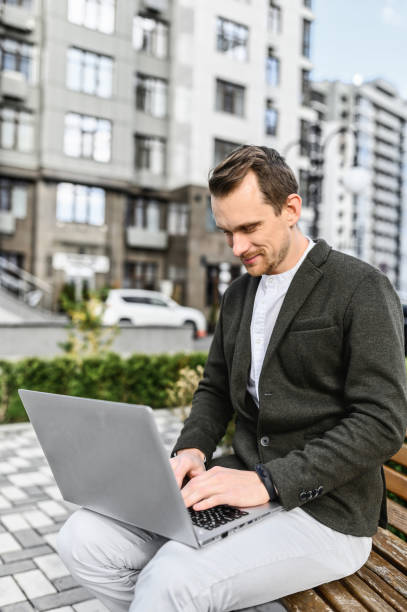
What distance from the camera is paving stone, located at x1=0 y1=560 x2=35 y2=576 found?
11.0ft

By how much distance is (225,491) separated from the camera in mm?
1878

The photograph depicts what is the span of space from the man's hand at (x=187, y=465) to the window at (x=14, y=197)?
2586 centimetres

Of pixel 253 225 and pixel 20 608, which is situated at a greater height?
pixel 253 225

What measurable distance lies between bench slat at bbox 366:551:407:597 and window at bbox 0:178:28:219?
26232 mm

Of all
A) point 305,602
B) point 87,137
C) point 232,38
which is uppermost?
point 232,38

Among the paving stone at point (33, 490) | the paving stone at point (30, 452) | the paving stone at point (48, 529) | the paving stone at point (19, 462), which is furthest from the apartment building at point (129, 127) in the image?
the paving stone at point (48, 529)

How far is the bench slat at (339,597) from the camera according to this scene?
1854 mm

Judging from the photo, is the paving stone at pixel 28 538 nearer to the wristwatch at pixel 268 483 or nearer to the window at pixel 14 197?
the wristwatch at pixel 268 483

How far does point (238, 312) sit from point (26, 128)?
2649cm

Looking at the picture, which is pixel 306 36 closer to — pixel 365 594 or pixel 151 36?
pixel 151 36

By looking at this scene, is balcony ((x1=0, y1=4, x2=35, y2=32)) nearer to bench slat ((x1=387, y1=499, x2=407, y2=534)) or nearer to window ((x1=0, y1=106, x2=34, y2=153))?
window ((x1=0, y1=106, x2=34, y2=153))

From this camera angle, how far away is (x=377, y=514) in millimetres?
2086

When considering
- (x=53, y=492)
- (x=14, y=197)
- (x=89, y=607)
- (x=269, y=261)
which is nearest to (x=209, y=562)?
(x=269, y=261)

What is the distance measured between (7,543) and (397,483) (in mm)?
2549
